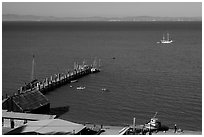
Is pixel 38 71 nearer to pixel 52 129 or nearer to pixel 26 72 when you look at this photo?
pixel 26 72

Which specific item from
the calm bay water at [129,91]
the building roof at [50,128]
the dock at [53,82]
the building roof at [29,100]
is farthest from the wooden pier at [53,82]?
the building roof at [50,128]

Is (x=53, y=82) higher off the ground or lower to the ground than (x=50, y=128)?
higher

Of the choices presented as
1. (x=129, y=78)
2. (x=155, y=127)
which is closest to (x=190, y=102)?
(x=155, y=127)

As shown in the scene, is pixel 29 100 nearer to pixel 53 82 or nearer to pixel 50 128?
pixel 50 128

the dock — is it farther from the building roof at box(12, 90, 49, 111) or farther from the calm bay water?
the building roof at box(12, 90, 49, 111)

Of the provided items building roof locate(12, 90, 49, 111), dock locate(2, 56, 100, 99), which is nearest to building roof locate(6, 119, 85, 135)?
building roof locate(12, 90, 49, 111)

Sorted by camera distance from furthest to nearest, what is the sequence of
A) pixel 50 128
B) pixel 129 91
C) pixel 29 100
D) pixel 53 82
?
pixel 53 82 → pixel 129 91 → pixel 29 100 → pixel 50 128

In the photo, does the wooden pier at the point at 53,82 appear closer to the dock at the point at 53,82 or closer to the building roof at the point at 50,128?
the dock at the point at 53,82

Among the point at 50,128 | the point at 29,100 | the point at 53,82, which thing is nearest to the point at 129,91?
the point at 53,82

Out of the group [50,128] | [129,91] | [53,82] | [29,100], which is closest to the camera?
[50,128]
